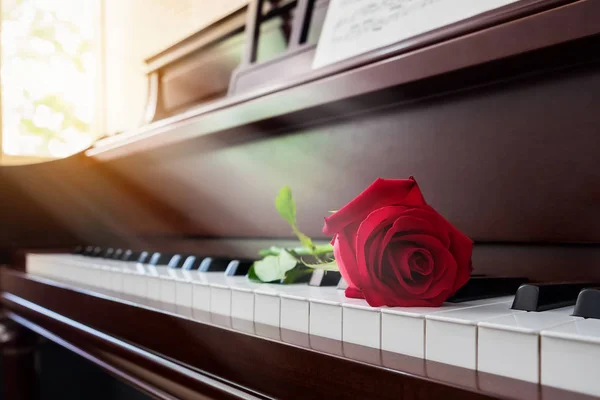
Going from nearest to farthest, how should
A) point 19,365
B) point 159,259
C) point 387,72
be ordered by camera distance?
point 387,72, point 159,259, point 19,365

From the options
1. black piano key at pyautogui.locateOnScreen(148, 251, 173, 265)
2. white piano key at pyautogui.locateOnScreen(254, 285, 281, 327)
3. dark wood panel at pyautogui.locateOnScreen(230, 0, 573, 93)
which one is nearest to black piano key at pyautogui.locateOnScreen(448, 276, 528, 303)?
white piano key at pyautogui.locateOnScreen(254, 285, 281, 327)

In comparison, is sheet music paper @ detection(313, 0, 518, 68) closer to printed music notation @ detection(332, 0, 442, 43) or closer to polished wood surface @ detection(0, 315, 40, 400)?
printed music notation @ detection(332, 0, 442, 43)

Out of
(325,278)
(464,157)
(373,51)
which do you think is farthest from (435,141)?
(325,278)

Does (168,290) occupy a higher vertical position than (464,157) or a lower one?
lower

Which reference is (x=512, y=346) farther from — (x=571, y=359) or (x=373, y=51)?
(x=373, y=51)

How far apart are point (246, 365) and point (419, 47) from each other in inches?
18.8

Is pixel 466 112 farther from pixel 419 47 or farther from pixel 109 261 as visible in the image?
pixel 109 261

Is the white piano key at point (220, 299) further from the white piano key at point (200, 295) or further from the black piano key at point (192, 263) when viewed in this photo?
the black piano key at point (192, 263)

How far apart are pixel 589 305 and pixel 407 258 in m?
0.17

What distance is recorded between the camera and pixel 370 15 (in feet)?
3.63

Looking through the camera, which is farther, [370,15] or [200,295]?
[370,15]

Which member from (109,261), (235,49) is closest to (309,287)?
(109,261)

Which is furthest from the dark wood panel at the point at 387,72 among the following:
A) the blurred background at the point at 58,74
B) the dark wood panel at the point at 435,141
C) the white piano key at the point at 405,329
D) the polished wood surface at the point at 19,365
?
the blurred background at the point at 58,74

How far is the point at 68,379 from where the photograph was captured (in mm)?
2506
